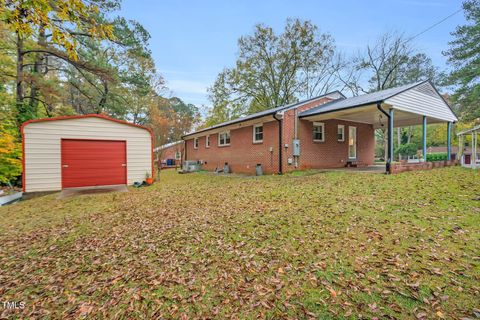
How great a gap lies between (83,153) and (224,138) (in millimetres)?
8652

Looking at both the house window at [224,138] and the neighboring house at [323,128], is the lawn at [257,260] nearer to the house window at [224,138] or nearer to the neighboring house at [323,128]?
the neighboring house at [323,128]

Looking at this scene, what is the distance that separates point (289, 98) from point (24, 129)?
76.0 feet

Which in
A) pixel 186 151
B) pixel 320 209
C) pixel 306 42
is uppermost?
pixel 306 42

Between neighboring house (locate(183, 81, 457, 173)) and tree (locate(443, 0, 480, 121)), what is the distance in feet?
29.9

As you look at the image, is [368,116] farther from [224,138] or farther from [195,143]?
[195,143]

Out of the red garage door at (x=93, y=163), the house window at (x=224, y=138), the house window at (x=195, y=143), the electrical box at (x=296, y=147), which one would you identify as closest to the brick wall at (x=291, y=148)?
the electrical box at (x=296, y=147)

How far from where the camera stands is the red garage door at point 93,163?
8.62m

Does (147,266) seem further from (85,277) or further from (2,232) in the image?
(2,232)

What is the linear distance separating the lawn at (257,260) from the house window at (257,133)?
7293 mm

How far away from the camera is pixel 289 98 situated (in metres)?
25.3

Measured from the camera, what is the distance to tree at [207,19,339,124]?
22609 mm

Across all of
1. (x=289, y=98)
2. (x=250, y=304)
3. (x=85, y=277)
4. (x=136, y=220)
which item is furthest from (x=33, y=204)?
(x=289, y=98)

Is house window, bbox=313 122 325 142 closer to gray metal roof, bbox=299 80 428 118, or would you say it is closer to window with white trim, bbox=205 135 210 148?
gray metal roof, bbox=299 80 428 118

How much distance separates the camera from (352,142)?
531 inches
